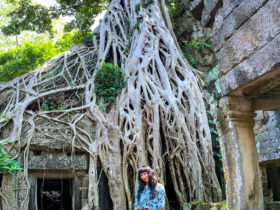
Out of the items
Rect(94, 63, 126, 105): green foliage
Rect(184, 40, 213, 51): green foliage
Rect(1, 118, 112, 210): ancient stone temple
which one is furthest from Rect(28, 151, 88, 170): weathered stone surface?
Rect(184, 40, 213, 51): green foliage

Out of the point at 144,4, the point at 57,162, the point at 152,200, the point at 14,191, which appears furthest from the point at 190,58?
the point at 152,200

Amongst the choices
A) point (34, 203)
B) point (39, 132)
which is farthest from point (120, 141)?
point (34, 203)

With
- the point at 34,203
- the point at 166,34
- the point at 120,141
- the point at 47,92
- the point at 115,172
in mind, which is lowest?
the point at 34,203

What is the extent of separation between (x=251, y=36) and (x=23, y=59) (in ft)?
26.7

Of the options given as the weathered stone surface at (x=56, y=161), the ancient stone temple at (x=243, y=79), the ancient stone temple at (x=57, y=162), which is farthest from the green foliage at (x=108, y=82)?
the ancient stone temple at (x=243, y=79)

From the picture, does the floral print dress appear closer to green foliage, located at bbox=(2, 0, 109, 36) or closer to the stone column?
the stone column

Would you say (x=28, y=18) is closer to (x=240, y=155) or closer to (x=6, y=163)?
(x=6, y=163)

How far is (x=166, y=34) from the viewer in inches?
267

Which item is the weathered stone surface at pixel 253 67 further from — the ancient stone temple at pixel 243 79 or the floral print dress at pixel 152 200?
the floral print dress at pixel 152 200

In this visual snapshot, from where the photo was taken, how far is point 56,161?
5422mm

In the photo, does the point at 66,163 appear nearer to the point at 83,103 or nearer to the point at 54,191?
the point at 83,103

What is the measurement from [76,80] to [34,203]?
246 cm

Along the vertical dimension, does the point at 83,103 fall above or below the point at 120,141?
above

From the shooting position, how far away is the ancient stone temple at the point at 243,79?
6.96 ft
